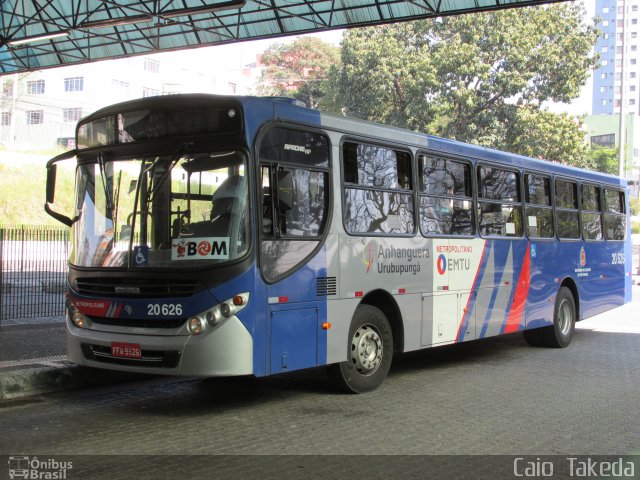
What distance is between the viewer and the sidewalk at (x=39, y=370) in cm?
784

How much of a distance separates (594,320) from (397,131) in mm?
10893

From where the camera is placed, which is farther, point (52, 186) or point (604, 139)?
point (604, 139)

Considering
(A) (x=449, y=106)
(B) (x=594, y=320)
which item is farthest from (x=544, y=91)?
(B) (x=594, y=320)

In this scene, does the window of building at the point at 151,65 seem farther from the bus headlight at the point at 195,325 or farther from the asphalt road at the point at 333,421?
the bus headlight at the point at 195,325

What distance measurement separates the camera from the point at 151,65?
65.8 metres

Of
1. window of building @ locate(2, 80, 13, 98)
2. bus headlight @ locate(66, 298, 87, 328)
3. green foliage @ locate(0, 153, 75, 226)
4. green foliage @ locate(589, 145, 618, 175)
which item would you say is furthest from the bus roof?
window of building @ locate(2, 80, 13, 98)

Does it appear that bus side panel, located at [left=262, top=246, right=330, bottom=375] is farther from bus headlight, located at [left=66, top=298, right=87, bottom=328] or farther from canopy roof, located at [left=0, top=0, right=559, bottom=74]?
canopy roof, located at [left=0, top=0, right=559, bottom=74]

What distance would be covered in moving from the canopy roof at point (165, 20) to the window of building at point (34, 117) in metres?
44.5

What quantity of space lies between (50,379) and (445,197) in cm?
555

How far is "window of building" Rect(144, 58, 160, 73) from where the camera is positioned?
65188 mm

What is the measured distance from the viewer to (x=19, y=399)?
25.6 feet

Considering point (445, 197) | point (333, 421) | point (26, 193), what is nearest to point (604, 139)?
point (26, 193)

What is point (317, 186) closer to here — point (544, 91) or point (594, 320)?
point (594, 320)

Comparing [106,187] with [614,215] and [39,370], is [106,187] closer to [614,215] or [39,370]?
[39,370]
